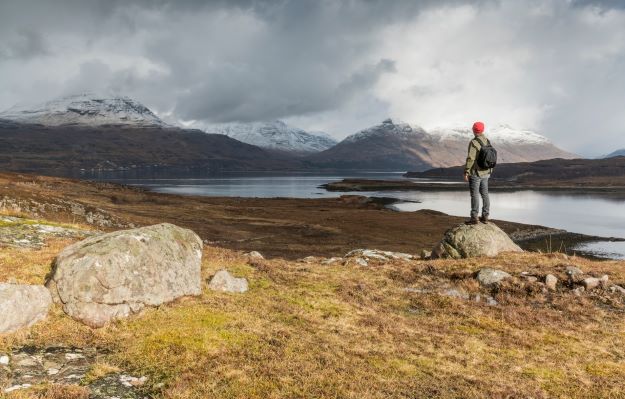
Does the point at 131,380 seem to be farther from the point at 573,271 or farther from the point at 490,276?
the point at 573,271

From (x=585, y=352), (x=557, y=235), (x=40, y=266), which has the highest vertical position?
(x=40, y=266)

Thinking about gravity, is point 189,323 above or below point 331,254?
above

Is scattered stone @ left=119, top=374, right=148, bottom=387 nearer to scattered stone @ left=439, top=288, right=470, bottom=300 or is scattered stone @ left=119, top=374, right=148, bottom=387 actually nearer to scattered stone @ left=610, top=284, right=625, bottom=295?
scattered stone @ left=439, top=288, right=470, bottom=300

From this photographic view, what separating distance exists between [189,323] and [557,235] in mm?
82454

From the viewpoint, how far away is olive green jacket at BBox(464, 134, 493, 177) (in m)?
20.9

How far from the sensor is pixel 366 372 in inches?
393

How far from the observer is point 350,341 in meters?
12.1

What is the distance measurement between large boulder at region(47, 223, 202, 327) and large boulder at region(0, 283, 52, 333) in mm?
501

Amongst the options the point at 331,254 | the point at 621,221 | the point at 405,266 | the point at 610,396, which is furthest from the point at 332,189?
the point at 610,396

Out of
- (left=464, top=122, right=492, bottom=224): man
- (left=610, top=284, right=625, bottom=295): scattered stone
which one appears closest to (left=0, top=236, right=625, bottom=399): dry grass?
(left=610, top=284, right=625, bottom=295): scattered stone

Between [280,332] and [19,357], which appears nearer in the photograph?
[19,357]

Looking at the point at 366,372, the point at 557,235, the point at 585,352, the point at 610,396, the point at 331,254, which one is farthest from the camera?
the point at 557,235

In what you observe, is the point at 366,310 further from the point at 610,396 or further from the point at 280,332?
the point at 610,396

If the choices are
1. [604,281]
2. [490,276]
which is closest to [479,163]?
[490,276]
